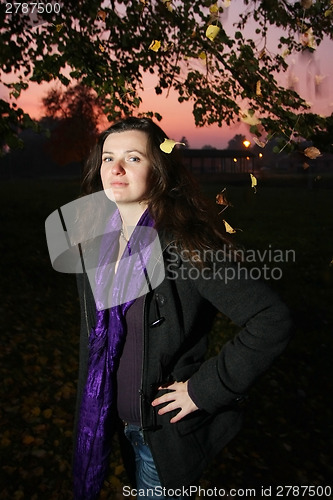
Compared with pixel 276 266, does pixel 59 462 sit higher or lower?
lower

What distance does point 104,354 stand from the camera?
7.25 feet

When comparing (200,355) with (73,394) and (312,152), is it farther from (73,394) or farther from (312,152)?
(73,394)

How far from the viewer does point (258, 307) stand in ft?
5.83

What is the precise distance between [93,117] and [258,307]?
51.1m

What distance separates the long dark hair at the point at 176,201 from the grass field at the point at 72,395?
763 mm

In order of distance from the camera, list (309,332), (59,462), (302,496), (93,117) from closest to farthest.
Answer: (302,496), (59,462), (309,332), (93,117)

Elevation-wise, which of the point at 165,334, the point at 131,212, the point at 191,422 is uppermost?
the point at 131,212

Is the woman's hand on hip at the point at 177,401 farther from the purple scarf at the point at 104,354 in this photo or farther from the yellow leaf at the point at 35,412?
the yellow leaf at the point at 35,412

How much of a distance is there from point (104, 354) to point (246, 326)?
82 centimetres

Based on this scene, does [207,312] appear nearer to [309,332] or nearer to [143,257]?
[143,257]

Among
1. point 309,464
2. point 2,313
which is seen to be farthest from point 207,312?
point 2,313

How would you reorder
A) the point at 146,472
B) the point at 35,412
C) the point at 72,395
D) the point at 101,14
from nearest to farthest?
the point at 146,472 → the point at 35,412 → the point at 72,395 → the point at 101,14

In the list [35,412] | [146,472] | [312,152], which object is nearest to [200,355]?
[146,472]

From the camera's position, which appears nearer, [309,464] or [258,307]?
[258,307]
